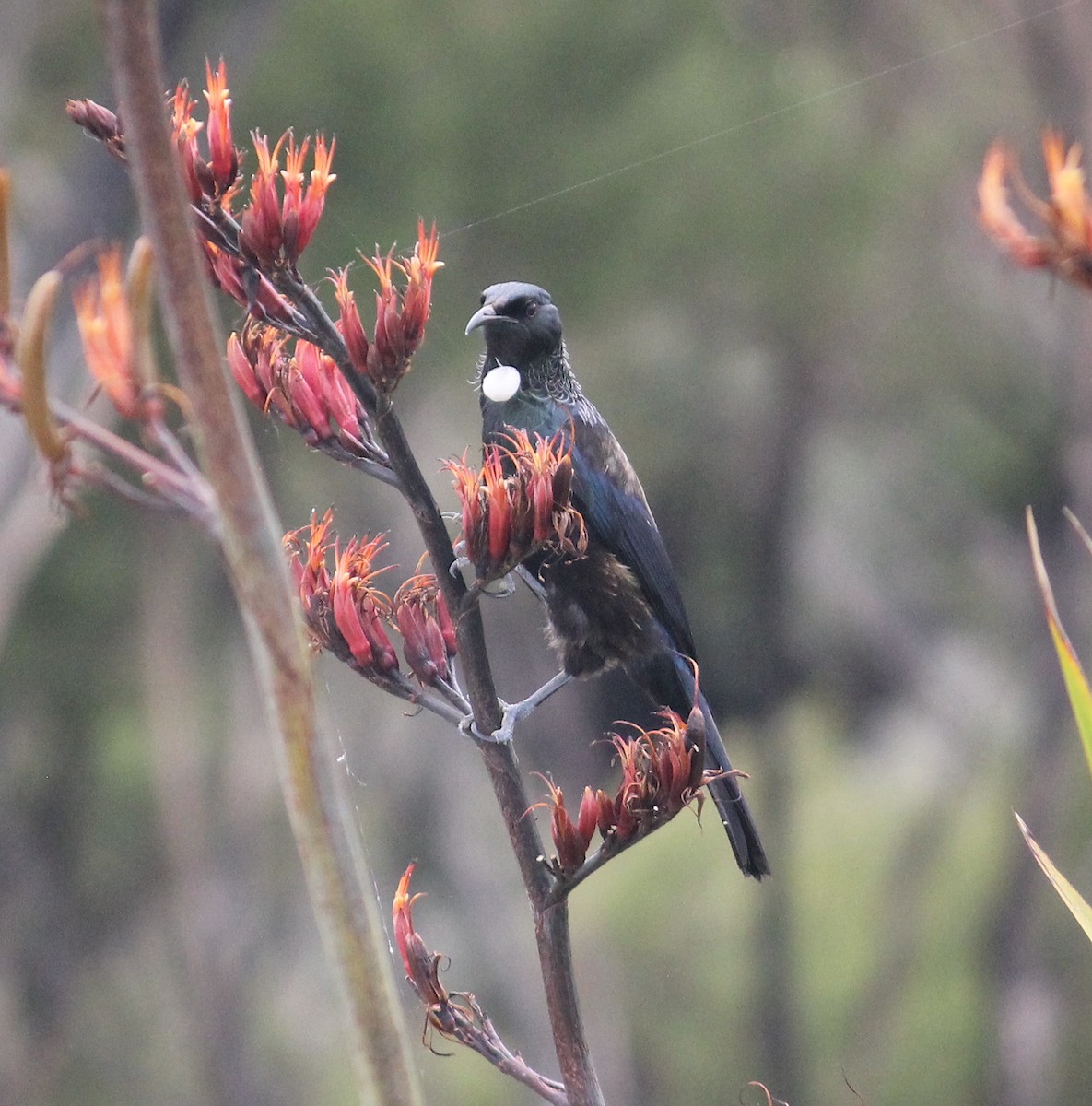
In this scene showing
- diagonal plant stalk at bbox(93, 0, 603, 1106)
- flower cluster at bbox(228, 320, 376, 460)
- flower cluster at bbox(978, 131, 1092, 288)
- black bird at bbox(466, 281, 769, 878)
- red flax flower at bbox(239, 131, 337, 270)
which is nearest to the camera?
diagonal plant stalk at bbox(93, 0, 603, 1106)

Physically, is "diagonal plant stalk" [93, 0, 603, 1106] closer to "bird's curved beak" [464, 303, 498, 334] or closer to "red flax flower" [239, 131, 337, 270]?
"red flax flower" [239, 131, 337, 270]

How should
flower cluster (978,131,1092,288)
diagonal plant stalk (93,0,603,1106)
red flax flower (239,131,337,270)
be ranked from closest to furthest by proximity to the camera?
1. diagonal plant stalk (93,0,603,1106)
2. flower cluster (978,131,1092,288)
3. red flax flower (239,131,337,270)

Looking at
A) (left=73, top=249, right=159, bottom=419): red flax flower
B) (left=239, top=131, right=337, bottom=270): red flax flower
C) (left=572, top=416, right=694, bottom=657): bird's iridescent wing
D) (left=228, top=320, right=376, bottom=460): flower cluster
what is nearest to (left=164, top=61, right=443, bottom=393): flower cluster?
(left=239, top=131, right=337, bottom=270): red flax flower

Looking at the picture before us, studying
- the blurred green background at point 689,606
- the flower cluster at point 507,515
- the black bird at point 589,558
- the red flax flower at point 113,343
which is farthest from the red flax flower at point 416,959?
the blurred green background at point 689,606

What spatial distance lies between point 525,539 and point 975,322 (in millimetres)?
6182

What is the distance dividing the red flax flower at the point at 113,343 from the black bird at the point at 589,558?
892 millimetres

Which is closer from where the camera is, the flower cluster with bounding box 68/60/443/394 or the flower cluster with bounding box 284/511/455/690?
the flower cluster with bounding box 68/60/443/394

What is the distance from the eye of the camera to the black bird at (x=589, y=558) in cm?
164

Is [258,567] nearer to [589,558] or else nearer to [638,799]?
[638,799]

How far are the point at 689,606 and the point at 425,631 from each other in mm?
5319

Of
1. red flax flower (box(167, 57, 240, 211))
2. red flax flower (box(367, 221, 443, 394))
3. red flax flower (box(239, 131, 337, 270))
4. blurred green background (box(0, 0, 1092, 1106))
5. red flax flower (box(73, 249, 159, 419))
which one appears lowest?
blurred green background (box(0, 0, 1092, 1106))

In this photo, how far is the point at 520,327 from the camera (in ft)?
5.49

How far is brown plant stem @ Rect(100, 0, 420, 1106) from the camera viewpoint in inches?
25.5

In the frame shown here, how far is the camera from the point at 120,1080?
8305 mm
